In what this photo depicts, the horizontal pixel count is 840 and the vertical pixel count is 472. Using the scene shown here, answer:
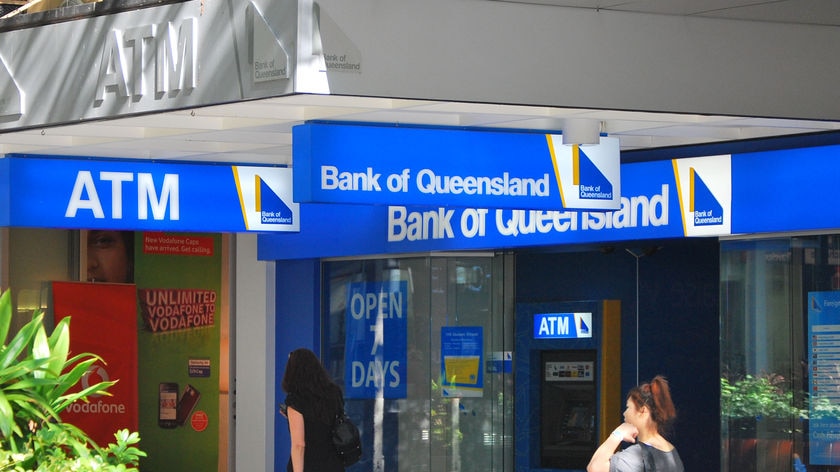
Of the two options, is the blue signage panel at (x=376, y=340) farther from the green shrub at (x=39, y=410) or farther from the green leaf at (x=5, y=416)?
the green leaf at (x=5, y=416)

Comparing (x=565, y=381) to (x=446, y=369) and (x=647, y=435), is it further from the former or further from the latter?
(x=647, y=435)

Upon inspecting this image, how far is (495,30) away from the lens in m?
6.63

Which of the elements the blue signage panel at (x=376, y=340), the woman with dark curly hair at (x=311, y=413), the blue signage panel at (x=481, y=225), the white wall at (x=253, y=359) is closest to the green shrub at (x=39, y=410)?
the woman with dark curly hair at (x=311, y=413)

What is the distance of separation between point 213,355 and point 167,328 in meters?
0.54

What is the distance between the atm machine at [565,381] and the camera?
10219mm

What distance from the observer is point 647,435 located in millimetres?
6926

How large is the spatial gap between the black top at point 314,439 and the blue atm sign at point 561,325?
292 centimetres

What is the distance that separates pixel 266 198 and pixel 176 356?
4.78 m

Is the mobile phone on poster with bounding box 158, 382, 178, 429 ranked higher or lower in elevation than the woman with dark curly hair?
lower

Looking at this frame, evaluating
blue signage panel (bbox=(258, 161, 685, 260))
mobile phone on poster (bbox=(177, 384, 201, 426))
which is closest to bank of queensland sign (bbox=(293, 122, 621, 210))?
blue signage panel (bbox=(258, 161, 685, 260))

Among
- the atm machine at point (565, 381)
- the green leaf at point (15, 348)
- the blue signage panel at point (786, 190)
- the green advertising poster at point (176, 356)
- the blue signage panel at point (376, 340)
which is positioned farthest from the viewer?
the green advertising poster at point (176, 356)

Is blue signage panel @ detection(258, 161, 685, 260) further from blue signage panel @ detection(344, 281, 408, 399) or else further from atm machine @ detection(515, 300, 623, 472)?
atm machine @ detection(515, 300, 623, 472)

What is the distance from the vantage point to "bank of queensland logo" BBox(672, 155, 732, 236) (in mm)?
8172

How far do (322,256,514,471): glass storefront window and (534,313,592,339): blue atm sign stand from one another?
411 millimetres
